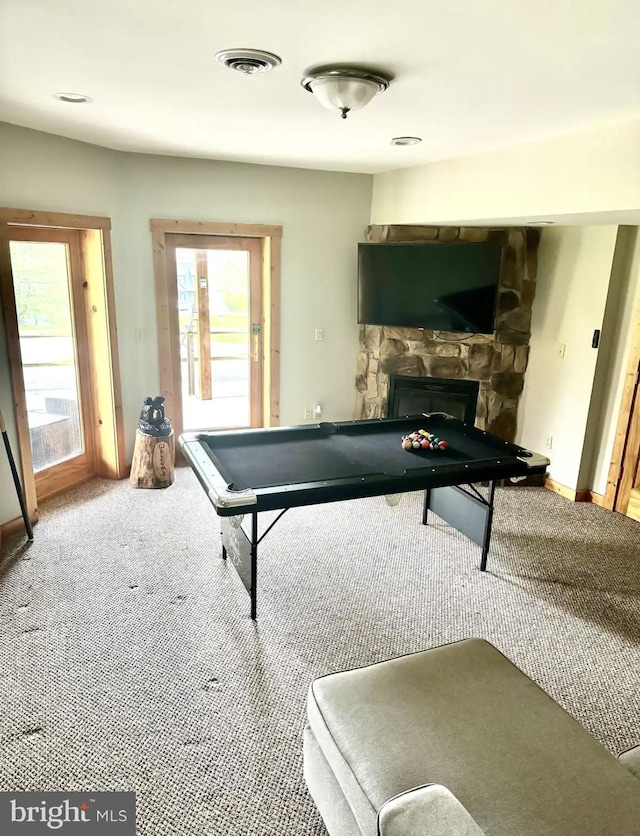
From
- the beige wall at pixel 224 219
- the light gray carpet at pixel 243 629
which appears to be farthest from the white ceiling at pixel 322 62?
the light gray carpet at pixel 243 629

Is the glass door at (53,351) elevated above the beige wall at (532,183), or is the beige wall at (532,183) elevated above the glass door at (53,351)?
the beige wall at (532,183)

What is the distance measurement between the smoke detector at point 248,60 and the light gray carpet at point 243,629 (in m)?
2.56

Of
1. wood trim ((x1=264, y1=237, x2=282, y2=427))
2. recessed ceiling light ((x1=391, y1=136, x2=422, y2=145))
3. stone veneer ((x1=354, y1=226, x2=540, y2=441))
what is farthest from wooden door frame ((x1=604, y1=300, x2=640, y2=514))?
wood trim ((x1=264, y1=237, x2=282, y2=427))

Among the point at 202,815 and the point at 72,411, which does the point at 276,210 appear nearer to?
the point at 72,411

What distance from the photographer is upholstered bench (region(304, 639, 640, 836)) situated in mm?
1394

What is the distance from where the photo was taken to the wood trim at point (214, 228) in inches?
179

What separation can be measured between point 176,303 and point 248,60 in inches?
113

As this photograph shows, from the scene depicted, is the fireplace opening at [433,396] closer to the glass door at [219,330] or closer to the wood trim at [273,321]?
the wood trim at [273,321]

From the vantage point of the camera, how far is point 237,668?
260cm

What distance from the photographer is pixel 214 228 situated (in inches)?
185

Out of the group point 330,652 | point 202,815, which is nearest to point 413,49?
point 330,652

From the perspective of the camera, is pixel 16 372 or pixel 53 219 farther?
pixel 53 219

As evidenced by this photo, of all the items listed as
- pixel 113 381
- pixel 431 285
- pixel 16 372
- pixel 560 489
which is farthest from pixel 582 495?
pixel 16 372

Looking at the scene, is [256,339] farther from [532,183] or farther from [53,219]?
[532,183]
